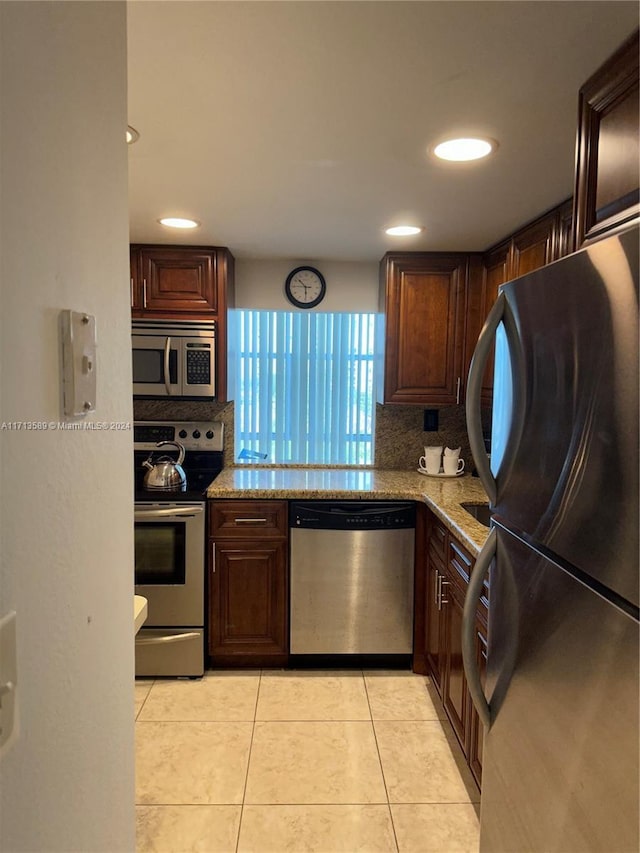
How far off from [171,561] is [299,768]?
1.12m

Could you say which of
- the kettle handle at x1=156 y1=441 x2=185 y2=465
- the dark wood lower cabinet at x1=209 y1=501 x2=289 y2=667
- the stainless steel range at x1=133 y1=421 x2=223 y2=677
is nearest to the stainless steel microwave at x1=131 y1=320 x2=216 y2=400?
the kettle handle at x1=156 y1=441 x2=185 y2=465

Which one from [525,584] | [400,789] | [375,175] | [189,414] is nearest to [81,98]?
[525,584]

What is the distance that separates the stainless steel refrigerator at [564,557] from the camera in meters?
0.73

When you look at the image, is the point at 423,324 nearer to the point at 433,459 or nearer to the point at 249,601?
the point at 433,459

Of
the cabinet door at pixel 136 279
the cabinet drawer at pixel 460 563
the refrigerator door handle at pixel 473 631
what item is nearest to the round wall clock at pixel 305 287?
the cabinet door at pixel 136 279

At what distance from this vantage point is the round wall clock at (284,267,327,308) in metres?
3.39

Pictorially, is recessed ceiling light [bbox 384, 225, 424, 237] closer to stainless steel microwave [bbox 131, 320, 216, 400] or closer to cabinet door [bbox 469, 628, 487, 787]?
stainless steel microwave [bbox 131, 320, 216, 400]

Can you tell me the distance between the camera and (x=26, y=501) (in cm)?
56

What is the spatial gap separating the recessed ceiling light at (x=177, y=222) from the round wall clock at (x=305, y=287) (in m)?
0.91

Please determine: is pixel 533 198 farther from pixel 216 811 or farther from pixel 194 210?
pixel 216 811

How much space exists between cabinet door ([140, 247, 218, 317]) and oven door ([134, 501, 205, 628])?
112 centimetres

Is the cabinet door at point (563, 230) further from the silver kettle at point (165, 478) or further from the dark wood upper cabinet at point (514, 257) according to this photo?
the silver kettle at point (165, 478)

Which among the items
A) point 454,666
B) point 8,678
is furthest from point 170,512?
point 8,678

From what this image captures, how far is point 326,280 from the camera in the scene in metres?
3.41
